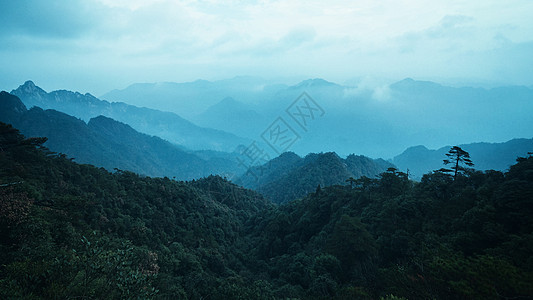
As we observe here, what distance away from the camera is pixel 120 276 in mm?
9555

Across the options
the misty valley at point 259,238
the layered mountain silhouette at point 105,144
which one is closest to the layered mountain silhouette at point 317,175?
the misty valley at point 259,238

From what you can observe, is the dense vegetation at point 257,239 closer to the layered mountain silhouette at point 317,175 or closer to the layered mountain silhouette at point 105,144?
the layered mountain silhouette at point 317,175

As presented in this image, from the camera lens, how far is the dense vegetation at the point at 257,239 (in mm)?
9891

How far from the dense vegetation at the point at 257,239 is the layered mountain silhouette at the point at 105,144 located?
7765cm

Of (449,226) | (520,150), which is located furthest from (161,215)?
(520,150)

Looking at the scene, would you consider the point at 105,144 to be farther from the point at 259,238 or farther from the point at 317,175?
the point at 259,238

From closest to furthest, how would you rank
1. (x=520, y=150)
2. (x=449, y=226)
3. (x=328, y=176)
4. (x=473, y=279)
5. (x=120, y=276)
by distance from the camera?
1. (x=120, y=276)
2. (x=473, y=279)
3. (x=449, y=226)
4. (x=328, y=176)
5. (x=520, y=150)

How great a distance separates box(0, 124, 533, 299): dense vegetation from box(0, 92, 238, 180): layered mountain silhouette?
7765cm

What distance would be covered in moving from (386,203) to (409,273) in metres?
13.3

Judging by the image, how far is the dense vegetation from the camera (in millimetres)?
9891

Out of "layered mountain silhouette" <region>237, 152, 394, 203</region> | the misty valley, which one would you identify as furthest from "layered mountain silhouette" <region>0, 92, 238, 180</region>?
the misty valley

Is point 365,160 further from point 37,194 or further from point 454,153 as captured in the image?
point 37,194

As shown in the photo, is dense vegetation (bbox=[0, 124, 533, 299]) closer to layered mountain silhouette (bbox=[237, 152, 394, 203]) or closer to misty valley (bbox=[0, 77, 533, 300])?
misty valley (bbox=[0, 77, 533, 300])

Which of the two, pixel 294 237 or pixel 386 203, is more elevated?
pixel 386 203
